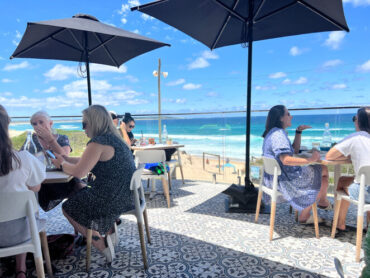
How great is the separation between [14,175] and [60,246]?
1.01m

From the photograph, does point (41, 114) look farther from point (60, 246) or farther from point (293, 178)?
point (293, 178)

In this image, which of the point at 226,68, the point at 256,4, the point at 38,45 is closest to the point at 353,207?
the point at 256,4

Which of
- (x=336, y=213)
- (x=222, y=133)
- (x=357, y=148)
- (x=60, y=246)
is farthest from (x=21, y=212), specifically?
(x=222, y=133)

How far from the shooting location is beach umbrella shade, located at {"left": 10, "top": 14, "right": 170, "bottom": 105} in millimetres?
3184

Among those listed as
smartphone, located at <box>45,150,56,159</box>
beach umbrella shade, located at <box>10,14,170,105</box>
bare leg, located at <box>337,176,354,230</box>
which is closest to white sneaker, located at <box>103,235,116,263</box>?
smartphone, located at <box>45,150,56,159</box>

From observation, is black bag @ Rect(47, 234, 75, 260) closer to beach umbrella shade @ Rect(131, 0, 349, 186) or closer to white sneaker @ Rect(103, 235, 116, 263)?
white sneaker @ Rect(103, 235, 116, 263)

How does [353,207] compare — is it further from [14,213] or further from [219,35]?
[14,213]

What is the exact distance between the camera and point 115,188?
6.07 ft

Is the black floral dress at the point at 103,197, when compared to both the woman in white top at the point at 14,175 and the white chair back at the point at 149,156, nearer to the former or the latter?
the woman in white top at the point at 14,175

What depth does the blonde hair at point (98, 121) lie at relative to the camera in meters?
1.89

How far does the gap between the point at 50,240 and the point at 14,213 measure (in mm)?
969

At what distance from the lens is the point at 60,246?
2047mm

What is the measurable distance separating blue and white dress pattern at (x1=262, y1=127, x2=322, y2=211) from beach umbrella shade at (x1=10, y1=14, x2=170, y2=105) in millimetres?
2061

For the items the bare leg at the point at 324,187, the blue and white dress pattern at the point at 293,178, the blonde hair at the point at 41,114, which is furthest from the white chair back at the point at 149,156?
the bare leg at the point at 324,187
